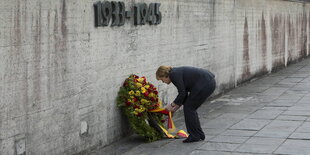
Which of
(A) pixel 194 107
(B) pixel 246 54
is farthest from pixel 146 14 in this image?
(B) pixel 246 54

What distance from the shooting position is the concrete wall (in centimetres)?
696

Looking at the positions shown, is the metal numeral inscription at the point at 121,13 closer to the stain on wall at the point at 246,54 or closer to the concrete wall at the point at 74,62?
the concrete wall at the point at 74,62

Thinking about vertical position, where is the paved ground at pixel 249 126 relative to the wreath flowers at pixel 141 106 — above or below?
below

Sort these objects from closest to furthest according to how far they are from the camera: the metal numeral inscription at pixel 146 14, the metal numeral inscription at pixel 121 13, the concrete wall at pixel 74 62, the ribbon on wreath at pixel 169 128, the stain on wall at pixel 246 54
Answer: the concrete wall at pixel 74 62 < the metal numeral inscription at pixel 121 13 < the ribbon on wreath at pixel 169 128 < the metal numeral inscription at pixel 146 14 < the stain on wall at pixel 246 54

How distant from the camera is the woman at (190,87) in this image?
342 inches

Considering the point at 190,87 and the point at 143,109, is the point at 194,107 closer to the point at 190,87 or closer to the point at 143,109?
the point at 190,87

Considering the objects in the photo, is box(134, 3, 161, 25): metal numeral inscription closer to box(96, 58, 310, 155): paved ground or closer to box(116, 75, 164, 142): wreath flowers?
box(116, 75, 164, 142): wreath flowers

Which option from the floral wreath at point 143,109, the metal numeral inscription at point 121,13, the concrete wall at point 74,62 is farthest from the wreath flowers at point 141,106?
the metal numeral inscription at point 121,13

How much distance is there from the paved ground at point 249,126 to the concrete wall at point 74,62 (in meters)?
0.79

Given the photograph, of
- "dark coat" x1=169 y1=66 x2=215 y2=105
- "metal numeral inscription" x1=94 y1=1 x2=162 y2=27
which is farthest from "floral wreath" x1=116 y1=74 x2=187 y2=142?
"metal numeral inscription" x1=94 y1=1 x2=162 y2=27

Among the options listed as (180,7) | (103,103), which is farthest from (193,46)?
(103,103)

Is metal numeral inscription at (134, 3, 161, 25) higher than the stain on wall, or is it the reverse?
metal numeral inscription at (134, 3, 161, 25)

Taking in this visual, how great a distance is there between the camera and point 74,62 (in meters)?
8.11

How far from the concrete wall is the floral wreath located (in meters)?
0.18
